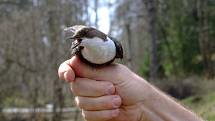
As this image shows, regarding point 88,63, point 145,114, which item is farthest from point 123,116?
point 88,63

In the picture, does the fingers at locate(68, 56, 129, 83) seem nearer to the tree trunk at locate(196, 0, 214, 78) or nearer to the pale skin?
the pale skin

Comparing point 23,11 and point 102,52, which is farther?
point 23,11

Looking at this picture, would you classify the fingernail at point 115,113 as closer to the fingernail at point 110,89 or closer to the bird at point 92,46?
the fingernail at point 110,89

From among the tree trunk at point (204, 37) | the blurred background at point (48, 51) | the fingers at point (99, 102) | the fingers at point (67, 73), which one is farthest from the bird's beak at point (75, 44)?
the tree trunk at point (204, 37)

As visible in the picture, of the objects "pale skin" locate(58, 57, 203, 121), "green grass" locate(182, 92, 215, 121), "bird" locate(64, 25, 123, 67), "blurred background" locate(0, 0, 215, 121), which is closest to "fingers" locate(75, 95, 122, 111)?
"pale skin" locate(58, 57, 203, 121)

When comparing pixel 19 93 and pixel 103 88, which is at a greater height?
pixel 103 88

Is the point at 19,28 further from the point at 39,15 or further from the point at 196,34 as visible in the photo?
the point at 196,34

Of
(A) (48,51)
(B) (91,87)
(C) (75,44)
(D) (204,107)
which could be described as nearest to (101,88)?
(B) (91,87)
